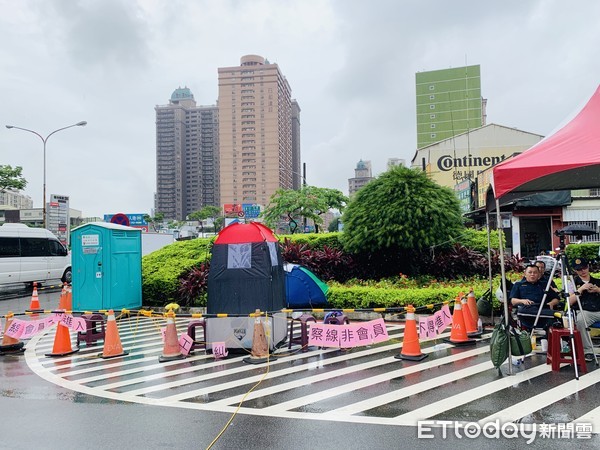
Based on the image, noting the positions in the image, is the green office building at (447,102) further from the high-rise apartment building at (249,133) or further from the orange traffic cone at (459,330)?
the high-rise apartment building at (249,133)

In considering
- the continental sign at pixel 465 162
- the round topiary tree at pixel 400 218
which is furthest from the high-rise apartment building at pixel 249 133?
the round topiary tree at pixel 400 218

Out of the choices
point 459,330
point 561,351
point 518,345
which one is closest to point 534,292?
point 561,351

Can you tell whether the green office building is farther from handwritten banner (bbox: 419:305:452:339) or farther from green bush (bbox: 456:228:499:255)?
handwritten banner (bbox: 419:305:452:339)

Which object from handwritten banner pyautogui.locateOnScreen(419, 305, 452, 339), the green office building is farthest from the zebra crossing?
the green office building

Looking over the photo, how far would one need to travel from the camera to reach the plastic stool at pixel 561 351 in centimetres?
661

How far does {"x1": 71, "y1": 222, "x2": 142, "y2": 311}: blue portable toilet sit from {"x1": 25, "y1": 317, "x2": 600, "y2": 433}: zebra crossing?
384 centimetres

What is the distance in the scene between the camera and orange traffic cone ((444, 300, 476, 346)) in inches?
339

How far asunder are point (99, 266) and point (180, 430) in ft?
28.8

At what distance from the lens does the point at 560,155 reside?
7.13 meters

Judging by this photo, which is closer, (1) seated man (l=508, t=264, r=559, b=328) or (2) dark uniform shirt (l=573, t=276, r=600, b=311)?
(2) dark uniform shirt (l=573, t=276, r=600, b=311)

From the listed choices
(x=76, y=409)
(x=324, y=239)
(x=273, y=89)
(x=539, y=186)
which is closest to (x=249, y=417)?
(x=76, y=409)

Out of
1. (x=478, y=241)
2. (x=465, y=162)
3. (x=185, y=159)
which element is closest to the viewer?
(x=478, y=241)

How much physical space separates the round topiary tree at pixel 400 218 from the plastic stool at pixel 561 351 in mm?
6618

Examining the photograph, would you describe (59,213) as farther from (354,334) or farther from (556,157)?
(556,157)
